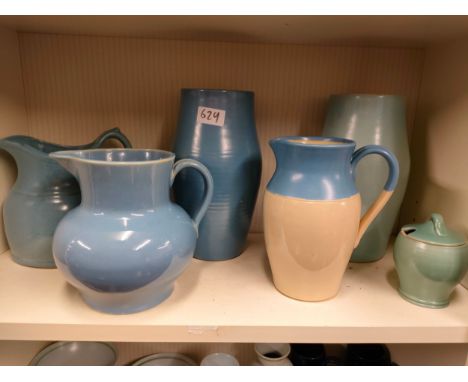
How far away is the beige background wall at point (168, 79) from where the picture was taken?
720mm

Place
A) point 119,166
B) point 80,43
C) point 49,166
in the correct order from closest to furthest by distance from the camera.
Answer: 1. point 119,166
2. point 49,166
3. point 80,43

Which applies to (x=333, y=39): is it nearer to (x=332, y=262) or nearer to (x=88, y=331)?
(x=332, y=262)

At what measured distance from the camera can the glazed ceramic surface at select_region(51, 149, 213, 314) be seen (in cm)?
47

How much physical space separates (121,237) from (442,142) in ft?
1.88

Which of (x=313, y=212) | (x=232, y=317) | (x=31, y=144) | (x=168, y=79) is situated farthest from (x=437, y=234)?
(x=31, y=144)

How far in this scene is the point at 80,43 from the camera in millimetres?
710

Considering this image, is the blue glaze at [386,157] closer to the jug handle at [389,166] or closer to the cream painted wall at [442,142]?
the jug handle at [389,166]

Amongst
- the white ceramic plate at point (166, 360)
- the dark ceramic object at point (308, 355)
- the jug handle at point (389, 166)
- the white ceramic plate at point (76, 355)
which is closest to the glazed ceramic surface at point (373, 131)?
the jug handle at point (389, 166)

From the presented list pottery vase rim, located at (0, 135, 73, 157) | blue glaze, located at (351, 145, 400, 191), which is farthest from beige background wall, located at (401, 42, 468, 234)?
pottery vase rim, located at (0, 135, 73, 157)

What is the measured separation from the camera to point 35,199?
602 millimetres

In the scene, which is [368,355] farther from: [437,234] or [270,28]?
[270,28]

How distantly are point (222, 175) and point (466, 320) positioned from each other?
421 millimetres

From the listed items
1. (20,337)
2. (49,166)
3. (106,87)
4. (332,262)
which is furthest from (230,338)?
(106,87)

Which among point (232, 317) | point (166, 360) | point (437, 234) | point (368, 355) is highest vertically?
point (437, 234)
